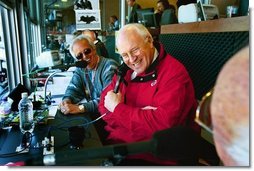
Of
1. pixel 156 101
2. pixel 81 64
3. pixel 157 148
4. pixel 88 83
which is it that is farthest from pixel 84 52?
pixel 157 148

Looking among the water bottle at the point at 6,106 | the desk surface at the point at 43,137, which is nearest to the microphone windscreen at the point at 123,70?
the desk surface at the point at 43,137

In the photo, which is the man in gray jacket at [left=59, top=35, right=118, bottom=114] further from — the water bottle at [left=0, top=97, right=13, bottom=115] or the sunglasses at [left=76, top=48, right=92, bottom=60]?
the water bottle at [left=0, top=97, right=13, bottom=115]

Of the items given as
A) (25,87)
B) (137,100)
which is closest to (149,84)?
(137,100)

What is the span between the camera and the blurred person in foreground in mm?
255

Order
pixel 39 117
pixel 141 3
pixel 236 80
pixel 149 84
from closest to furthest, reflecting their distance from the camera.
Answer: pixel 236 80 → pixel 149 84 → pixel 39 117 → pixel 141 3

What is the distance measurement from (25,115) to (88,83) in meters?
0.41

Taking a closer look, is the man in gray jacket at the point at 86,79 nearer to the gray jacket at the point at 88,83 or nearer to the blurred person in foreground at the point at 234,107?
the gray jacket at the point at 88,83

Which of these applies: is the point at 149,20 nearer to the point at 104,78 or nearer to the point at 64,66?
the point at 104,78

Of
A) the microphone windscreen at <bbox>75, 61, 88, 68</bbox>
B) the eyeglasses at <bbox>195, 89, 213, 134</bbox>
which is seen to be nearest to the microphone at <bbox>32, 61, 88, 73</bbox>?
the microphone windscreen at <bbox>75, 61, 88, 68</bbox>

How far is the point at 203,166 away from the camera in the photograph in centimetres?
71

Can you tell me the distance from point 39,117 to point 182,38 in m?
0.74

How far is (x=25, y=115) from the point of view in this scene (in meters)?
1.00

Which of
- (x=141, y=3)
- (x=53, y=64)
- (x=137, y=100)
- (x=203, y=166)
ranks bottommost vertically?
(x=203, y=166)

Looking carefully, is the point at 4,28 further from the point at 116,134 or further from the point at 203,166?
the point at 203,166
